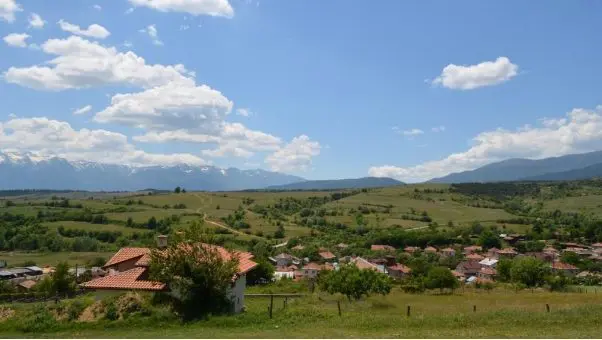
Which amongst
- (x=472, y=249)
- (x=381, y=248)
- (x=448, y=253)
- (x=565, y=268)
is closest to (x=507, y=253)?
(x=472, y=249)

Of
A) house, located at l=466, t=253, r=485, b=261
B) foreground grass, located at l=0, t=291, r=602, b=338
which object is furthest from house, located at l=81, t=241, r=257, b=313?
house, located at l=466, t=253, r=485, b=261

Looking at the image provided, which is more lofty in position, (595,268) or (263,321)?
(263,321)

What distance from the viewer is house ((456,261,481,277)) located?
9764 cm

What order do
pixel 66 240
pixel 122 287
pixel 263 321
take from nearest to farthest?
1. pixel 263 321
2. pixel 122 287
3. pixel 66 240

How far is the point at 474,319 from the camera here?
23078mm

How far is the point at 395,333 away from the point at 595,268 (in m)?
95.5

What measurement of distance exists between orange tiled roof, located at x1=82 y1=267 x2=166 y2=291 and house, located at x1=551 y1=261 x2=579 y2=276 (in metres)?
82.2

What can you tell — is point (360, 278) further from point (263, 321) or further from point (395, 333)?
point (395, 333)

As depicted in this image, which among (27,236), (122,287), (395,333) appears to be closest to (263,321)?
(395,333)

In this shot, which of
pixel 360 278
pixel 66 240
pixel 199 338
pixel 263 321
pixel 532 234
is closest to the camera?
pixel 199 338

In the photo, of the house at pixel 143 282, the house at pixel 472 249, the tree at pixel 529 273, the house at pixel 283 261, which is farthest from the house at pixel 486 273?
the house at pixel 143 282

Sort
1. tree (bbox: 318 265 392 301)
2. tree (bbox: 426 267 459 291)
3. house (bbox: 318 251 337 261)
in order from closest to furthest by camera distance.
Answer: tree (bbox: 318 265 392 301) < tree (bbox: 426 267 459 291) < house (bbox: 318 251 337 261)

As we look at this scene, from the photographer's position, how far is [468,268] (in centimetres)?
10050

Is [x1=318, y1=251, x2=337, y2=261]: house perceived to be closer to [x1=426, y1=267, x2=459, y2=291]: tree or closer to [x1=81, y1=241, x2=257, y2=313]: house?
[x1=426, y1=267, x2=459, y2=291]: tree
